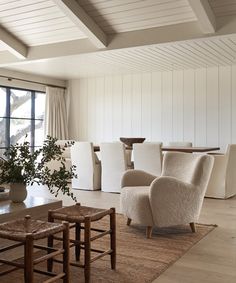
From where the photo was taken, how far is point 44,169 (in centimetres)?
318

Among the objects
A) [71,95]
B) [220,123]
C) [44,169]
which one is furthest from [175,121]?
[44,169]

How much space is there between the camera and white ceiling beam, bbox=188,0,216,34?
4195mm

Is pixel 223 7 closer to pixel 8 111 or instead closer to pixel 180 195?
pixel 180 195

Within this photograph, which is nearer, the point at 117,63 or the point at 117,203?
the point at 117,203

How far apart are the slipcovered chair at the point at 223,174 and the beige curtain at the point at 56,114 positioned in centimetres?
463

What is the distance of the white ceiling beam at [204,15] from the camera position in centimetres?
420

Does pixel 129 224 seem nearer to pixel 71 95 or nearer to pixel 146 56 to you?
pixel 146 56

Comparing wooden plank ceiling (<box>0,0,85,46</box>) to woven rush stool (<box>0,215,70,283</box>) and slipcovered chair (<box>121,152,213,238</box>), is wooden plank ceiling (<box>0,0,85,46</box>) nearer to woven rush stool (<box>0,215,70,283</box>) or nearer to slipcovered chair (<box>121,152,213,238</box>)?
slipcovered chair (<box>121,152,213,238</box>)

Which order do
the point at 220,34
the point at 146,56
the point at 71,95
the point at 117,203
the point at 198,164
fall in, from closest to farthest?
the point at 198,164, the point at 220,34, the point at 117,203, the point at 146,56, the point at 71,95

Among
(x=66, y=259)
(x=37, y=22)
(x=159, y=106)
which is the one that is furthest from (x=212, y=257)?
(x=159, y=106)

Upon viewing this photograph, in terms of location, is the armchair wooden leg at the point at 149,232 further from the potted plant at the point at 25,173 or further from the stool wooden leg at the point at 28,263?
Result: the stool wooden leg at the point at 28,263

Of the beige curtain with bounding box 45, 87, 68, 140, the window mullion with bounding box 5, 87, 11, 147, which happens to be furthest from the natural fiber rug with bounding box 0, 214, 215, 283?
the beige curtain with bounding box 45, 87, 68, 140

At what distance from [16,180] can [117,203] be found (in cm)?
251

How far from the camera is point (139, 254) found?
313 centimetres
